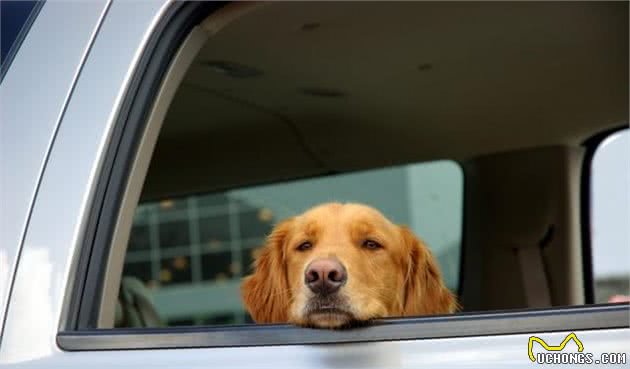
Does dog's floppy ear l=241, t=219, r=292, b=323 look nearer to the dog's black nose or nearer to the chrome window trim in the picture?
the dog's black nose

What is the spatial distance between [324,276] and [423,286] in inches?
37.4

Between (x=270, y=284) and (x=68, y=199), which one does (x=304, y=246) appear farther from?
(x=68, y=199)

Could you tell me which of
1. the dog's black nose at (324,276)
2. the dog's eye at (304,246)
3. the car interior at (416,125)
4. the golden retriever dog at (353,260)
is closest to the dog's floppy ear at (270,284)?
the golden retriever dog at (353,260)

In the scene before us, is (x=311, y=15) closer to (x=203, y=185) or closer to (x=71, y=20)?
(x=71, y=20)

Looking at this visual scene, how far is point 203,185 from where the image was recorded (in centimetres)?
468

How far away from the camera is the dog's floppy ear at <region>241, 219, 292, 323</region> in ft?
→ 9.84

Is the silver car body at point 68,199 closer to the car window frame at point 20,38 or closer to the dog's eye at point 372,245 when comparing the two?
the car window frame at point 20,38

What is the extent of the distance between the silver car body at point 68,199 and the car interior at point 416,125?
0.41 feet

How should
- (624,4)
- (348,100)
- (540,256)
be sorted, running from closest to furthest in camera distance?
(624,4) < (348,100) < (540,256)

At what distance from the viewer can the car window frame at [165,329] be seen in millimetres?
1683

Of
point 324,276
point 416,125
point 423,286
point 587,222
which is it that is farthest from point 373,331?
point 587,222

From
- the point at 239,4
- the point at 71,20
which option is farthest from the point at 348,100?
the point at 71,20

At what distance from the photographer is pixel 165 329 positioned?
1.89 metres

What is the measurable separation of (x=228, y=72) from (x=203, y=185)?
5.12ft
